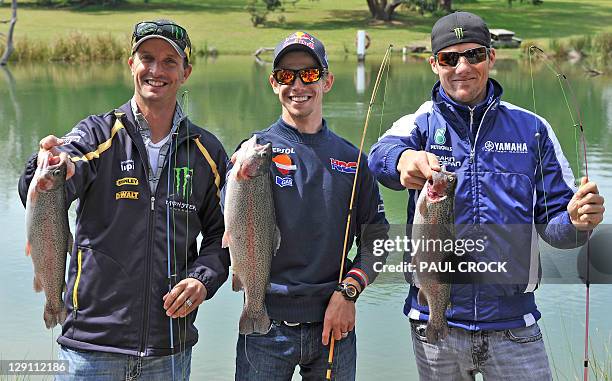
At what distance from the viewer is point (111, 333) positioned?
4.01 meters

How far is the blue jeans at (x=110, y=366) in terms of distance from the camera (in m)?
3.97

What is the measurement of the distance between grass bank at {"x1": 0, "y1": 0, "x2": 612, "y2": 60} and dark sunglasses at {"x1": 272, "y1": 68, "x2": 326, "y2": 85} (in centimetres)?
3434

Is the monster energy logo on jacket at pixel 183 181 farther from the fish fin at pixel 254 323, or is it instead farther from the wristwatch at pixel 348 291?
the wristwatch at pixel 348 291

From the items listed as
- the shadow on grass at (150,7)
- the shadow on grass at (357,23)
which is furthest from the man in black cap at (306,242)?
the shadow on grass at (150,7)

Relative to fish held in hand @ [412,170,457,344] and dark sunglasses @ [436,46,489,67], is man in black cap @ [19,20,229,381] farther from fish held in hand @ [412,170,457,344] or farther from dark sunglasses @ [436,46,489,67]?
dark sunglasses @ [436,46,489,67]

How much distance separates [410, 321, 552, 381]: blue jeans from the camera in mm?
4043

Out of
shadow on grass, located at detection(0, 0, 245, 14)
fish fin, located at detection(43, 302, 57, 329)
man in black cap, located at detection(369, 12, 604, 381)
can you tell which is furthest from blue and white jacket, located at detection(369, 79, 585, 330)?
shadow on grass, located at detection(0, 0, 245, 14)

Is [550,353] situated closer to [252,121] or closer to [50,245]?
[50,245]

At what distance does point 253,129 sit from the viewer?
19578 mm

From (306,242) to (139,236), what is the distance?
78cm

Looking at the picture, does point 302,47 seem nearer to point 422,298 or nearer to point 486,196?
point 486,196

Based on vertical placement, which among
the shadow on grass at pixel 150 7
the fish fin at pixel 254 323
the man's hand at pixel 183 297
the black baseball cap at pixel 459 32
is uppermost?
the black baseball cap at pixel 459 32

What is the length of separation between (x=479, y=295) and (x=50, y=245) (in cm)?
199

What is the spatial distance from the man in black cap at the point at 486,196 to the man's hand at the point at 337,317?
0.33 meters
